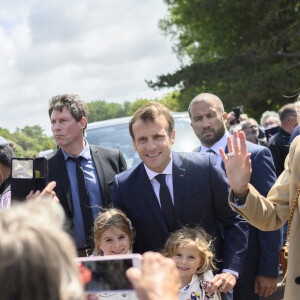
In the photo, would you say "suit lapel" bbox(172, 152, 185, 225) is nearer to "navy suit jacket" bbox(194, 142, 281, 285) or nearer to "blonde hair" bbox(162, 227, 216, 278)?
"blonde hair" bbox(162, 227, 216, 278)

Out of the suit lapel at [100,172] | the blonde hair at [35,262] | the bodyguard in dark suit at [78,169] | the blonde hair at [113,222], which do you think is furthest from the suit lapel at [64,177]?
the blonde hair at [35,262]

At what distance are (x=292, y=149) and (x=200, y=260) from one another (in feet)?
3.36

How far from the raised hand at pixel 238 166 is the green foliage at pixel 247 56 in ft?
68.3

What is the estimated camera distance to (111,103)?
172m

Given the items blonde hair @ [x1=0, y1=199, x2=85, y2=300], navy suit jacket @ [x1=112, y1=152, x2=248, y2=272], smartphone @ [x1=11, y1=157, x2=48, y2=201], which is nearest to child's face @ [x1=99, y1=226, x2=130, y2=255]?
navy suit jacket @ [x1=112, y1=152, x2=248, y2=272]

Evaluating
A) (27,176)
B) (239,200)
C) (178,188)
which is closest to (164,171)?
(178,188)

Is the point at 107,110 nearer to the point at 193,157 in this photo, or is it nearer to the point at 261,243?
the point at 261,243

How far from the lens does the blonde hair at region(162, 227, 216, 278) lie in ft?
10.4

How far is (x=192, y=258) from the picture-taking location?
3.29 meters

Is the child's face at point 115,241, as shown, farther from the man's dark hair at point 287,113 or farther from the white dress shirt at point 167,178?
the man's dark hair at point 287,113

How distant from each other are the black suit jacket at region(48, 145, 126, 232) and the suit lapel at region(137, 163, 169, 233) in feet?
2.59

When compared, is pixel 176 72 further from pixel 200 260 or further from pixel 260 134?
pixel 200 260

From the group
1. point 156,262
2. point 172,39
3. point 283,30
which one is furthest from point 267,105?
point 156,262

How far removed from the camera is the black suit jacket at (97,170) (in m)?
4.11
